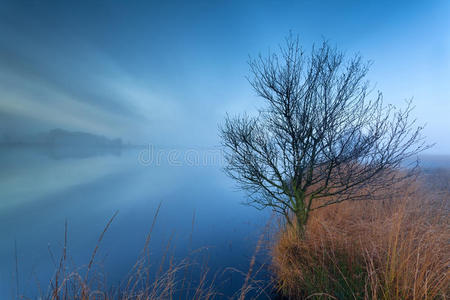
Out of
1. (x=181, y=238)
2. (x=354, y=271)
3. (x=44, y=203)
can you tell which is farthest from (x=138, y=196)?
(x=354, y=271)

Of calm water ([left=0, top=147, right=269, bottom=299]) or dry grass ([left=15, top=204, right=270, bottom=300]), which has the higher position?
dry grass ([left=15, top=204, right=270, bottom=300])

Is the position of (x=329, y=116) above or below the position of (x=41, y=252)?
above

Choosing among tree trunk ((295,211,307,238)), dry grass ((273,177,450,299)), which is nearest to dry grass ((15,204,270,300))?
dry grass ((273,177,450,299))

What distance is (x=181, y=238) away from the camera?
8797 mm

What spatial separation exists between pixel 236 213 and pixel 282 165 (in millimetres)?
8192

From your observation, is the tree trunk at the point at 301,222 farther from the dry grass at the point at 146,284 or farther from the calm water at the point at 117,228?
the calm water at the point at 117,228

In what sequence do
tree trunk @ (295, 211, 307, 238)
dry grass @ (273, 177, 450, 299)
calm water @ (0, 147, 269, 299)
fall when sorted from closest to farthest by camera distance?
1. dry grass @ (273, 177, 450, 299)
2. tree trunk @ (295, 211, 307, 238)
3. calm water @ (0, 147, 269, 299)

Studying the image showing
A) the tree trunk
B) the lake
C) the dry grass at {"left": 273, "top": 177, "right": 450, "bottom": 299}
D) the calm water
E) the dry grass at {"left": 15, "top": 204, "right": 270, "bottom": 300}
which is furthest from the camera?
the calm water

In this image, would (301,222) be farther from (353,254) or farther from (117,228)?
(117,228)

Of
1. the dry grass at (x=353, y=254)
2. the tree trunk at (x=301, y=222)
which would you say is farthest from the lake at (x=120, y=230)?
the tree trunk at (x=301, y=222)

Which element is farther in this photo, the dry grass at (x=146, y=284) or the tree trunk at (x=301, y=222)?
the tree trunk at (x=301, y=222)

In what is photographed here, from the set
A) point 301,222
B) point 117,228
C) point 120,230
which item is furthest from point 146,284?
point 117,228

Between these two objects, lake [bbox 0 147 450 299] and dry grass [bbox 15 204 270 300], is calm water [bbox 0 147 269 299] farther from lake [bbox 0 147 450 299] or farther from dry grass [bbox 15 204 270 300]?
dry grass [bbox 15 204 270 300]

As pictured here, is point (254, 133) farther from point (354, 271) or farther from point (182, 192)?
point (182, 192)
